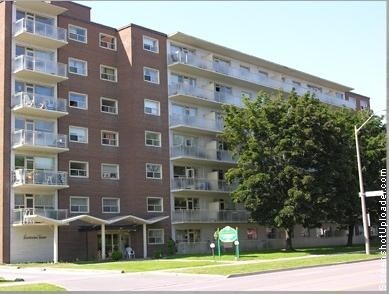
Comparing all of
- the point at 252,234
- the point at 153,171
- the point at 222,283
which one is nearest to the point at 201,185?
the point at 153,171

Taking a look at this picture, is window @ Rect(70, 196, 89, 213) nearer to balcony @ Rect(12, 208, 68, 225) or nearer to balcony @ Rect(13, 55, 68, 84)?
balcony @ Rect(12, 208, 68, 225)

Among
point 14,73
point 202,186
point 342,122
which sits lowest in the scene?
point 202,186

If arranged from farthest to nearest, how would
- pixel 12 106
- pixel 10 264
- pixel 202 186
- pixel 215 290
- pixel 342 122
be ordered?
pixel 202 186, pixel 342 122, pixel 12 106, pixel 10 264, pixel 215 290

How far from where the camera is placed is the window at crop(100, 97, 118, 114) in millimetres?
47625

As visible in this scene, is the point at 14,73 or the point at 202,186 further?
the point at 202,186

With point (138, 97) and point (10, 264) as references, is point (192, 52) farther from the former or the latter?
point (10, 264)

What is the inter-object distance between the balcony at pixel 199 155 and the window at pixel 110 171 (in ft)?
17.8

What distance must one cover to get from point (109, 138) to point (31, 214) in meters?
10.3

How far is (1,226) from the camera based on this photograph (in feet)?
130

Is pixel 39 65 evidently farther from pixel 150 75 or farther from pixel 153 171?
pixel 153 171

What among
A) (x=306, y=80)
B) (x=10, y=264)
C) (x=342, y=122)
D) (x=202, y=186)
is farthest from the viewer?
(x=306, y=80)

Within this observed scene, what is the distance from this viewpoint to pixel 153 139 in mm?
49562

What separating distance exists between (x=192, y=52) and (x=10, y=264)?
26.1 metres

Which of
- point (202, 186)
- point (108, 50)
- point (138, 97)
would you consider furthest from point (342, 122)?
point (108, 50)
